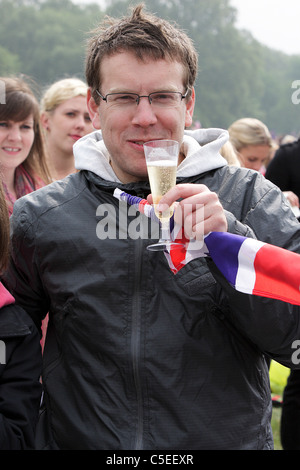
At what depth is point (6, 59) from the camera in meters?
59.8

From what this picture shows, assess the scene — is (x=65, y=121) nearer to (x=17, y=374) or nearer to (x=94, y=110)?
(x=94, y=110)

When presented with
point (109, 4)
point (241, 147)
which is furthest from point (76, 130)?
point (109, 4)

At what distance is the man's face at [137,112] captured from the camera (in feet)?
7.66

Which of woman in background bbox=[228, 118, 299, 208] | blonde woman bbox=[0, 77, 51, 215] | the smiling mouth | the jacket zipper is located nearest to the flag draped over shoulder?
the jacket zipper

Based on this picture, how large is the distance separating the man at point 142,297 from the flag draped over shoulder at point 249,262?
44 millimetres

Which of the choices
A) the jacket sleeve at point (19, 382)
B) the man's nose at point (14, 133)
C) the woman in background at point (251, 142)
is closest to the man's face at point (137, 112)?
the jacket sleeve at point (19, 382)

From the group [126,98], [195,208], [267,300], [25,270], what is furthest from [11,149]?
[267,300]

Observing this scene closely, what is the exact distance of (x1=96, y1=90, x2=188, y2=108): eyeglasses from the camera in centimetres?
234

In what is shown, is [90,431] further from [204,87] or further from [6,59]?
[204,87]

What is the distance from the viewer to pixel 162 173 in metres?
2.08

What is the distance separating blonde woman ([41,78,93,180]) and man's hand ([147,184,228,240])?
12.0ft

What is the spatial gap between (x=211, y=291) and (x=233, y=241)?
30 cm

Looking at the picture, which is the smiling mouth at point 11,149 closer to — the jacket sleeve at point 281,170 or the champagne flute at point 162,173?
the jacket sleeve at point 281,170

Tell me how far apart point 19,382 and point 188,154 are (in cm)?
108
